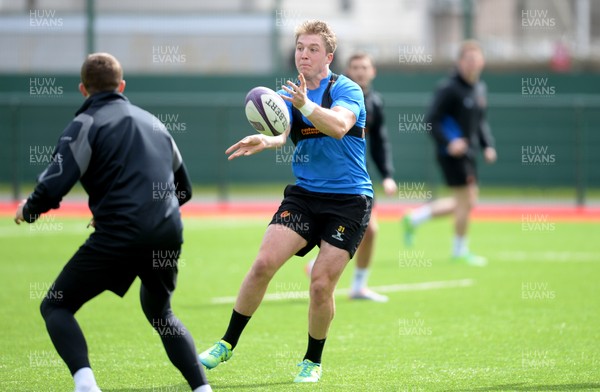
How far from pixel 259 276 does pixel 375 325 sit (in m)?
2.39

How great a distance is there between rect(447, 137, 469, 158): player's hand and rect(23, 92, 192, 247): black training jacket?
24.6ft

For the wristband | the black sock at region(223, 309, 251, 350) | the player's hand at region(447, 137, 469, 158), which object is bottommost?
the black sock at region(223, 309, 251, 350)

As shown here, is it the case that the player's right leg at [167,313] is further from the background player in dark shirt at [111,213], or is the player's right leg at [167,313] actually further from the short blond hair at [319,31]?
the short blond hair at [319,31]

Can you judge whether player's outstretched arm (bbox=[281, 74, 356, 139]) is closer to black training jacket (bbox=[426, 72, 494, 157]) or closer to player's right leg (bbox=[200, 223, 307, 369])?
player's right leg (bbox=[200, 223, 307, 369])

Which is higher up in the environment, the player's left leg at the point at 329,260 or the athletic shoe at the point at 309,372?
the player's left leg at the point at 329,260

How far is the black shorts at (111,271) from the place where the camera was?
5418 millimetres

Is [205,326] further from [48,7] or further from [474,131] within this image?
[48,7]

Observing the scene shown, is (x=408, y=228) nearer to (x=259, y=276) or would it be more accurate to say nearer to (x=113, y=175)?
(x=259, y=276)

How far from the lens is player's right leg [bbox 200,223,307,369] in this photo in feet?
21.3

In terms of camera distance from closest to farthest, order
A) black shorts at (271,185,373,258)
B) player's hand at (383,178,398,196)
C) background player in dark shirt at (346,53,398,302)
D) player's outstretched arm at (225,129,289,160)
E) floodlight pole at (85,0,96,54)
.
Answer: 1. player's outstretched arm at (225,129,289,160)
2. black shorts at (271,185,373,258)
3. background player in dark shirt at (346,53,398,302)
4. player's hand at (383,178,398,196)
5. floodlight pole at (85,0,96,54)

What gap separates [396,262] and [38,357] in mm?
6459

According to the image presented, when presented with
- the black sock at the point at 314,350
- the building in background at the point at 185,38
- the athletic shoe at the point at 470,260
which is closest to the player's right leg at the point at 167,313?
the black sock at the point at 314,350

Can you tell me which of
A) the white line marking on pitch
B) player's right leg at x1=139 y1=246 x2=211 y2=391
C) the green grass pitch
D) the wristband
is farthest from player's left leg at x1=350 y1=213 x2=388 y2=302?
player's right leg at x1=139 y1=246 x2=211 y2=391

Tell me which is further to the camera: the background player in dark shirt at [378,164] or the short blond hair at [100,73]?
the background player in dark shirt at [378,164]
